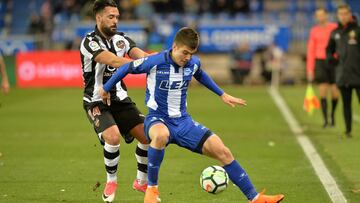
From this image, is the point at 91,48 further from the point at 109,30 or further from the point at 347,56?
the point at 347,56

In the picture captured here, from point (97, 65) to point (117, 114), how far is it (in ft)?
1.97

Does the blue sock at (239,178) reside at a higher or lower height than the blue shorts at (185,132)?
lower

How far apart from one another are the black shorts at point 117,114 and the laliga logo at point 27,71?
20.6 meters

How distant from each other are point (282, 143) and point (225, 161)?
608 cm

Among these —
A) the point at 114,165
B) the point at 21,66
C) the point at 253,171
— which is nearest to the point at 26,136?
the point at 253,171

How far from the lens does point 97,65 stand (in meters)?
8.30

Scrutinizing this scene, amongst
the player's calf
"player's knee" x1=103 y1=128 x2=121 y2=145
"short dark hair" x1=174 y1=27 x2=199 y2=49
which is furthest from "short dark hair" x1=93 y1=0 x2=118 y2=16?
the player's calf

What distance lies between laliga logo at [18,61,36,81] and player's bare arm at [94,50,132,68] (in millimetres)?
21024

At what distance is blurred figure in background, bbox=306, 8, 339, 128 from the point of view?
51.9ft

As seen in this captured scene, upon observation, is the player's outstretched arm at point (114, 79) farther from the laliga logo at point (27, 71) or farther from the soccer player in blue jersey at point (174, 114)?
the laliga logo at point (27, 71)

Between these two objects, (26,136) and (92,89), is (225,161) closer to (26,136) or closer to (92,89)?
(92,89)

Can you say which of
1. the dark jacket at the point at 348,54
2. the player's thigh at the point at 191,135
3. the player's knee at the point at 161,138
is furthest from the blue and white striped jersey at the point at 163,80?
the dark jacket at the point at 348,54

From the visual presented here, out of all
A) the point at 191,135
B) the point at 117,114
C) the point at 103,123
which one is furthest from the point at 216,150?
the point at 117,114

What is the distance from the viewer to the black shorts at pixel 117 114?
8281mm
